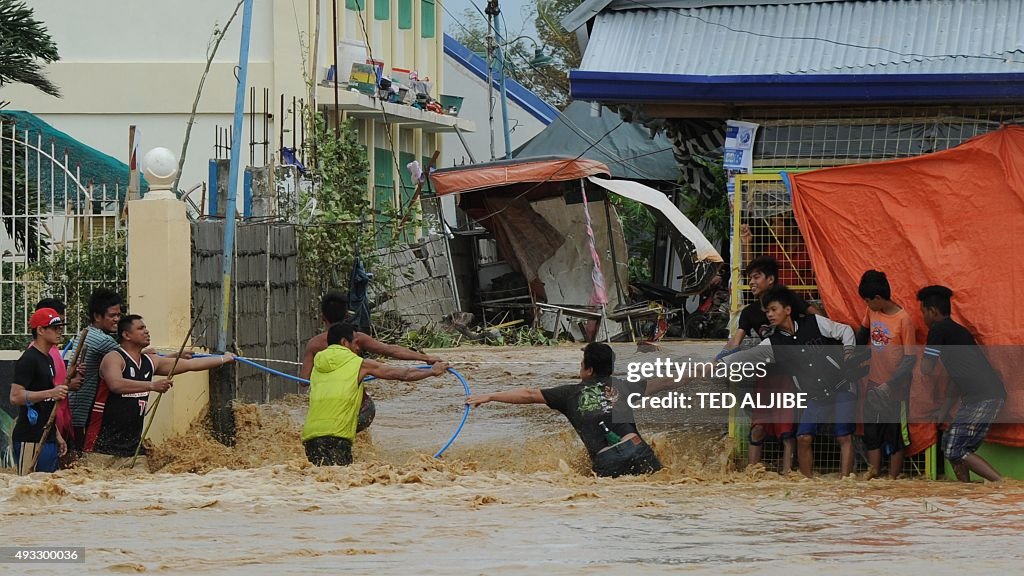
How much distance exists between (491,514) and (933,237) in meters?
4.27

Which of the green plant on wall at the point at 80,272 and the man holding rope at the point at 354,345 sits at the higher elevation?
the green plant on wall at the point at 80,272

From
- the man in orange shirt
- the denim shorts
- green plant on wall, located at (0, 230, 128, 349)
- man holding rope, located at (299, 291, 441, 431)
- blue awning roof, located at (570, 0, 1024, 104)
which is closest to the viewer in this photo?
the man in orange shirt

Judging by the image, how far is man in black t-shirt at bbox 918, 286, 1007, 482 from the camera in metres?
10.0

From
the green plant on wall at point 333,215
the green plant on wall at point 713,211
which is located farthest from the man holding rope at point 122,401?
the green plant on wall at point 713,211

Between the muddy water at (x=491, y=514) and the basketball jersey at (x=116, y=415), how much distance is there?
277mm

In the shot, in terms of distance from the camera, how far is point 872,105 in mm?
11078

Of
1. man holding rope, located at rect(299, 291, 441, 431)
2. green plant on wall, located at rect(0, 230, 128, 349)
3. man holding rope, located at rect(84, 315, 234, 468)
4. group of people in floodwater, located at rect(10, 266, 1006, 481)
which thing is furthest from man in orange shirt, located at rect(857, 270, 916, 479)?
green plant on wall, located at rect(0, 230, 128, 349)

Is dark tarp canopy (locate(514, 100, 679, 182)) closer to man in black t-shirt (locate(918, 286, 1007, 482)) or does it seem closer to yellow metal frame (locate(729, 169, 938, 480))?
yellow metal frame (locate(729, 169, 938, 480))

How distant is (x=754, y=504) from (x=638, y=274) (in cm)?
1537

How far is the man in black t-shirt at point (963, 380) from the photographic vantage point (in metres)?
10.0

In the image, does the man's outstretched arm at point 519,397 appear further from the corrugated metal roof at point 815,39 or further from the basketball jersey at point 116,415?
the corrugated metal roof at point 815,39

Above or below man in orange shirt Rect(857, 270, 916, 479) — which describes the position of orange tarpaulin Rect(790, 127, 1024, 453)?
above

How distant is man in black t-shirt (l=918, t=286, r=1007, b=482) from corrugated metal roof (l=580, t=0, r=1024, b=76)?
6.07ft

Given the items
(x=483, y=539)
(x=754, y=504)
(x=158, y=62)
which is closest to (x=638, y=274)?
(x=158, y=62)
